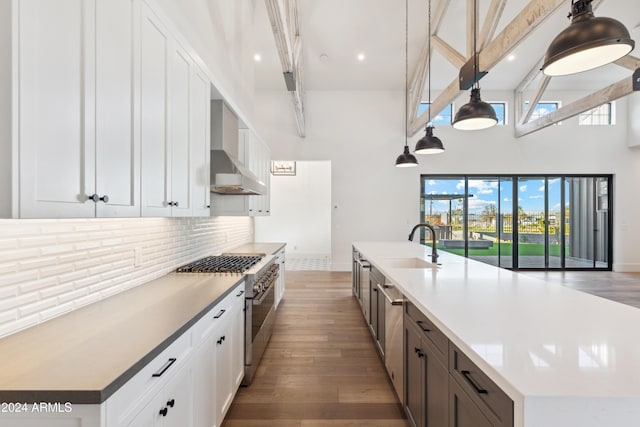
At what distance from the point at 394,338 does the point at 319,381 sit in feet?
2.69

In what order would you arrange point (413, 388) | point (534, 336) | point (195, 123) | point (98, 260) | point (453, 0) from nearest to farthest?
point (534, 336) → point (98, 260) → point (413, 388) → point (195, 123) → point (453, 0)

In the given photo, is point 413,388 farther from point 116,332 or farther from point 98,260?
point 98,260

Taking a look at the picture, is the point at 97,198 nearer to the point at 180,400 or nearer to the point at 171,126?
the point at 171,126

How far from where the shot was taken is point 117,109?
1.31 m

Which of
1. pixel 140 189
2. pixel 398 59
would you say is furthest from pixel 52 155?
pixel 398 59

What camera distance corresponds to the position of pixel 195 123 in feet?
7.25

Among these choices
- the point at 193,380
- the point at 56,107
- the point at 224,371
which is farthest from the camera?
the point at 224,371

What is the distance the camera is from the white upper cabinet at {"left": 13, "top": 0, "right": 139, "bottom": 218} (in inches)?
35.7

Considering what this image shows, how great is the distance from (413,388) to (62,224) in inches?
82.6

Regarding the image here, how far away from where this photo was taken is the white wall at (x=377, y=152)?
7195 mm

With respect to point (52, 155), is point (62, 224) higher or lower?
lower

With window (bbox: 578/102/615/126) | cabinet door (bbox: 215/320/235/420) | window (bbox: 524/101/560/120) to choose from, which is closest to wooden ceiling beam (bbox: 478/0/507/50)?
cabinet door (bbox: 215/320/235/420)

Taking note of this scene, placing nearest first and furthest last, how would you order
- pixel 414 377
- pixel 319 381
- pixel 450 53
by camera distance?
pixel 414 377 < pixel 319 381 < pixel 450 53

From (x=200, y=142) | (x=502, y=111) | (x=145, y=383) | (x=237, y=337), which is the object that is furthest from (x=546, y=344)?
(x=502, y=111)
